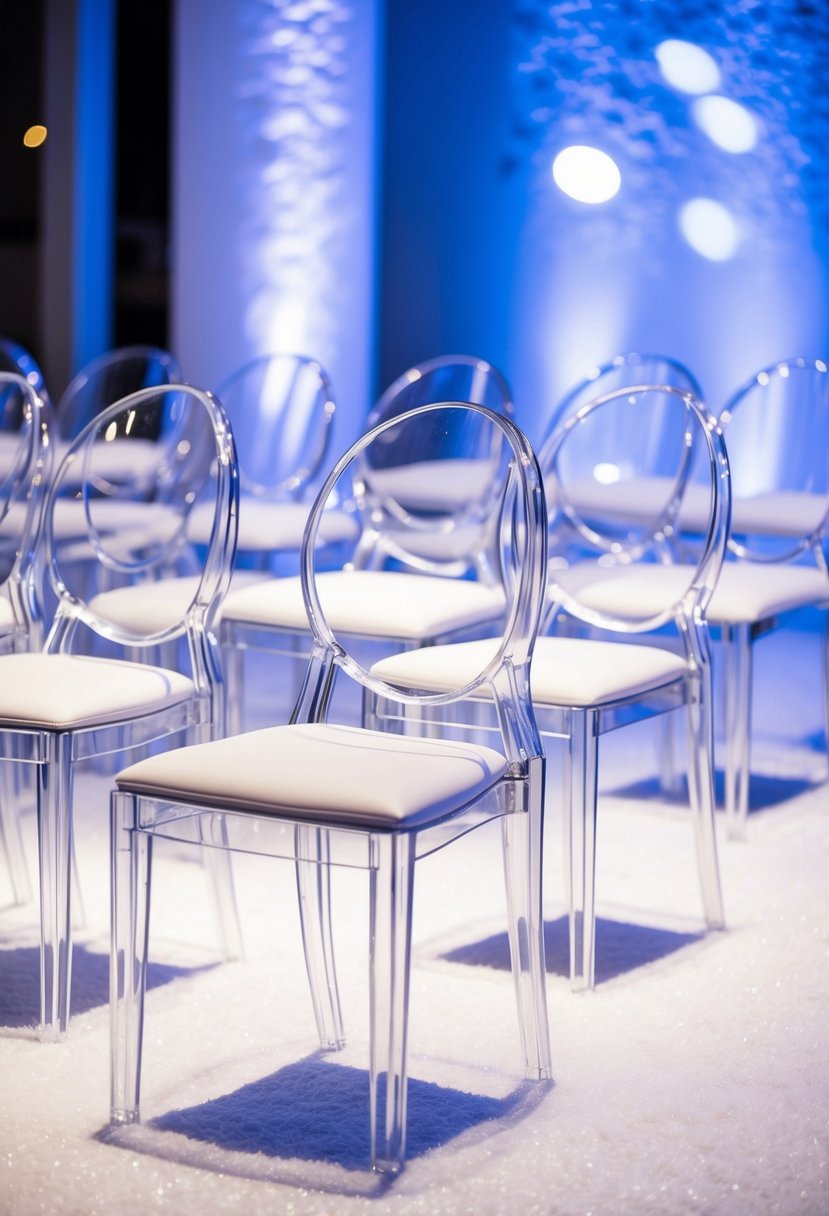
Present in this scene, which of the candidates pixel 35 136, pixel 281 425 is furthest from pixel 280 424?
pixel 35 136

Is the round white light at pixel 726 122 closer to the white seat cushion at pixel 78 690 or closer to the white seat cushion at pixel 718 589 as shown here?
the white seat cushion at pixel 718 589

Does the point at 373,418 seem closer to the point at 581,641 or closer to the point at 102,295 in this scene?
the point at 581,641

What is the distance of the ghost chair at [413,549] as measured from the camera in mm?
2566

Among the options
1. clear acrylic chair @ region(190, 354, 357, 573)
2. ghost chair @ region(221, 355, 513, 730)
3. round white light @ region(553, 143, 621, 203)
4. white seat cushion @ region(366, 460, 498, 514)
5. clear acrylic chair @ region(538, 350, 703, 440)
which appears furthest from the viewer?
round white light @ region(553, 143, 621, 203)

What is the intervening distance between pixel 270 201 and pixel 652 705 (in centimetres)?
356

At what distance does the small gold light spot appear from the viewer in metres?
5.87

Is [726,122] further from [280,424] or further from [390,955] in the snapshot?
[390,955]

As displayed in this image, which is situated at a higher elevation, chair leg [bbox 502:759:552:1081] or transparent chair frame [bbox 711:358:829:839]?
transparent chair frame [bbox 711:358:829:839]

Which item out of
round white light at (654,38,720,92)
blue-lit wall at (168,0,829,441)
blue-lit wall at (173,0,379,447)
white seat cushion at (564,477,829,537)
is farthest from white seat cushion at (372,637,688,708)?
blue-lit wall at (173,0,379,447)

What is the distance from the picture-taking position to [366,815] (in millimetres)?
1664

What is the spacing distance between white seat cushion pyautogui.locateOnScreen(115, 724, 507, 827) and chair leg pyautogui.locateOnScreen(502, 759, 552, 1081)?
0.08 m

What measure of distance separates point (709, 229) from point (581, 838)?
3.19m

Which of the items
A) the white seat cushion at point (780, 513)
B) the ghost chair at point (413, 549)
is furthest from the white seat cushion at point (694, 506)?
the ghost chair at point (413, 549)

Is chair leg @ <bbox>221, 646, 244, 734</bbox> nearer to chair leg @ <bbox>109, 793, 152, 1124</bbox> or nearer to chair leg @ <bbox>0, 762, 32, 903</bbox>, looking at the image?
chair leg @ <bbox>0, 762, 32, 903</bbox>
